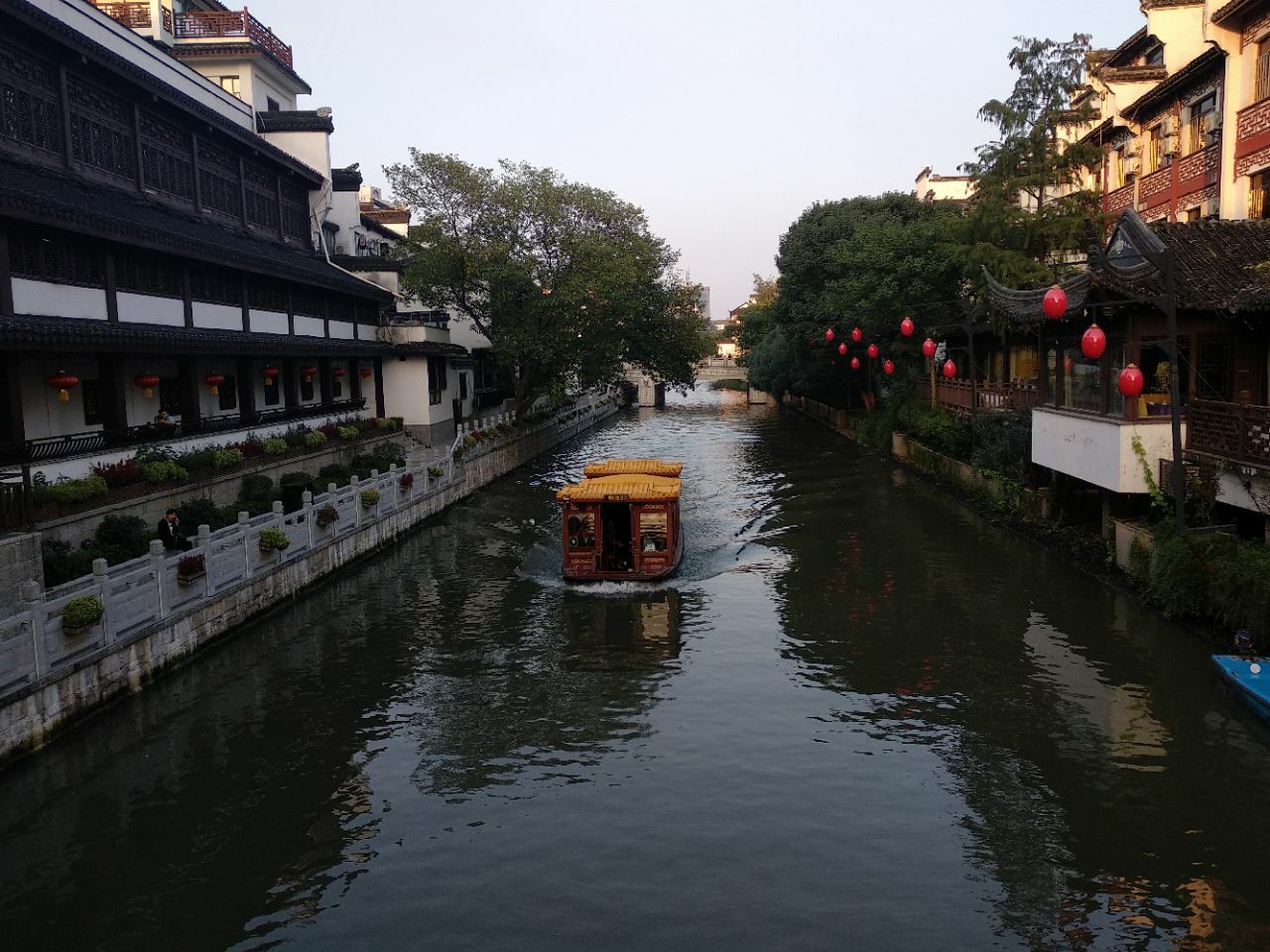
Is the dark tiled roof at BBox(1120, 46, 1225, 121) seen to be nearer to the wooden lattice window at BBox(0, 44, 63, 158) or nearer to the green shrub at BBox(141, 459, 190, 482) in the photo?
the green shrub at BBox(141, 459, 190, 482)

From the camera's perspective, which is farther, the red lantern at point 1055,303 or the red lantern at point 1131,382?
the red lantern at point 1131,382

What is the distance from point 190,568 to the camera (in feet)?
58.3

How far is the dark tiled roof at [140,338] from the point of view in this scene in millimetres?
18500

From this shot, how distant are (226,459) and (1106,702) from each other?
1962 cm

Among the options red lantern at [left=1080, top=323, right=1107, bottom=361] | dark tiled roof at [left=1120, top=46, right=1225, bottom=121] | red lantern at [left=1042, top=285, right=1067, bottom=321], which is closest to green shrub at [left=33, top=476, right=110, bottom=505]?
red lantern at [left=1042, top=285, right=1067, bottom=321]

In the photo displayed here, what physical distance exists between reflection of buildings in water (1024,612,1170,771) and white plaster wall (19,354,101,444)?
20.4 metres

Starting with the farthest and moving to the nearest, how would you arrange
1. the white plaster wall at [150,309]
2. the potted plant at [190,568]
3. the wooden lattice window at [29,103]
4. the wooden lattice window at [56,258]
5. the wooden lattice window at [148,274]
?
1. the wooden lattice window at [148,274]
2. the white plaster wall at [150,309]
3. the wooden lattice window at [29,103]
4. the wooden lattice window at [56,258]
5. the potted plant at [190,568]

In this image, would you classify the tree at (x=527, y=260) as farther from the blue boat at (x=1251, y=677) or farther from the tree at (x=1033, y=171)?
the blue boat at (x=1251, y=677)

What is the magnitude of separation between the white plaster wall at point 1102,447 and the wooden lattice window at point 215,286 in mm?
22899

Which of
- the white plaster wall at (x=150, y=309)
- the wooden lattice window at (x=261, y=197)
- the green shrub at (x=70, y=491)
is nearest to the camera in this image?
the green shrub at (x=70, y=491)

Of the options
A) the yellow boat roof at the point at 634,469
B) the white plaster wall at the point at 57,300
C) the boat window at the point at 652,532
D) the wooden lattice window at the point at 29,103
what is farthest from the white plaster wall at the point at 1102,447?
the wooden lattice window at the point at 29,103

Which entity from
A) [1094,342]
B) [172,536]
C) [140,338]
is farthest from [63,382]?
[1094,342]

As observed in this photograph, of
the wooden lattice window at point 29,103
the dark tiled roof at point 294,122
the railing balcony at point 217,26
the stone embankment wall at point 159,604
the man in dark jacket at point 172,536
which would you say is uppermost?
the railing balcony at point 217,26

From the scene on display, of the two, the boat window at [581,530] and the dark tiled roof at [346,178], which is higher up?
the dark tiled roof at [346,178]
